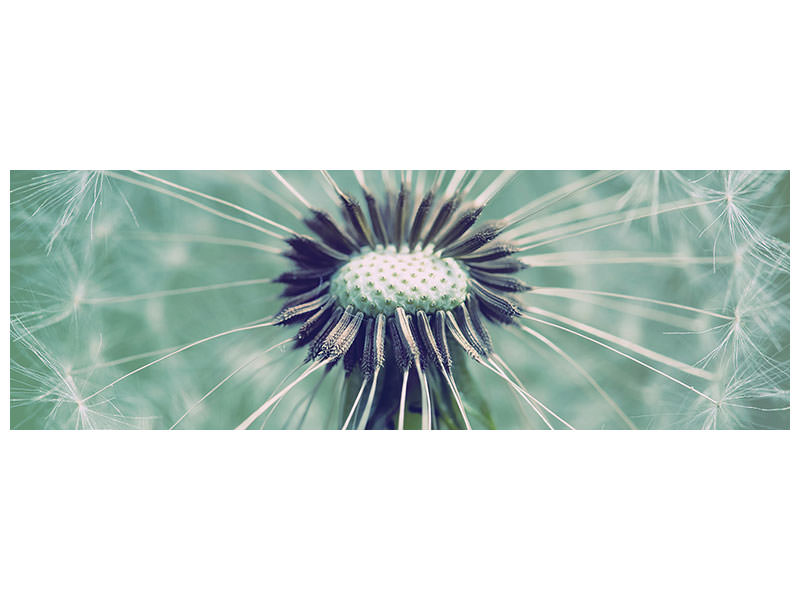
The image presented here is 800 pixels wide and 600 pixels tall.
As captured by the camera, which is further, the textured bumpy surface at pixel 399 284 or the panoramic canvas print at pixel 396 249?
the panoramic canvas print at pixel 396 249

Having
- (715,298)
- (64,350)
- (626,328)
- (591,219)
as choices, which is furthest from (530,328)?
(64,350)

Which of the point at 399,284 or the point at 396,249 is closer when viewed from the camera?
the point at 399,284

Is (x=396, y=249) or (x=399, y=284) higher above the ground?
(x=396, y=249)

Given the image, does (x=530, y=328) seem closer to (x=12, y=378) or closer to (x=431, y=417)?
(x=431, y=417)

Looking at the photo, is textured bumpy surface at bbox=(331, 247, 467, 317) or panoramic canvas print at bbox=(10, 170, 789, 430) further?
panoramic canvas print at bbox=(10, 170, 789, 430)
